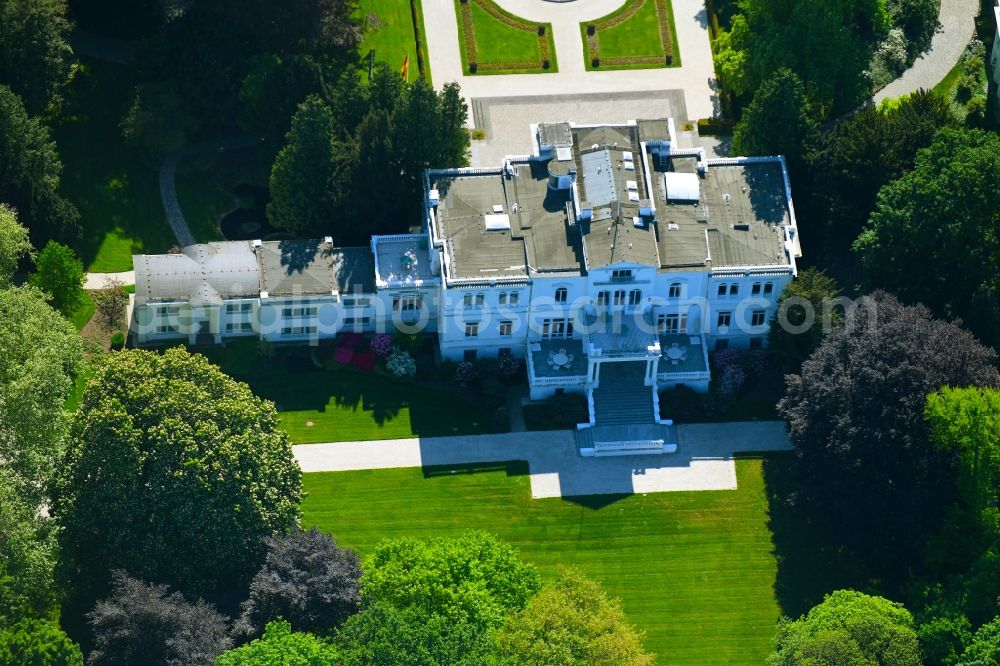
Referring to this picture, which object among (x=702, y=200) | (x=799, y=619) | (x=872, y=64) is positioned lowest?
(x=799, y=619)

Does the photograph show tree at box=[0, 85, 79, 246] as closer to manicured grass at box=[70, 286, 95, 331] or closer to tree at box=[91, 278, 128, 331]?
manicured grass at box=[70, 286, 95, 331]

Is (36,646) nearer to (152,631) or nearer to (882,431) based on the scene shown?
(152,631)

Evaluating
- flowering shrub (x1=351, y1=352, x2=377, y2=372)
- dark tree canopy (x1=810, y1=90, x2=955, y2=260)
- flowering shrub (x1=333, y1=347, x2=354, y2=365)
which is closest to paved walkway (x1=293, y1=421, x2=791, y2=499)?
flowering shrub (x1=351, y1=352, x2=377, y2=372)

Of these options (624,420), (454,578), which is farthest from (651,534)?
(454,578)

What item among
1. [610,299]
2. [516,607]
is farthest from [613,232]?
[516,607]

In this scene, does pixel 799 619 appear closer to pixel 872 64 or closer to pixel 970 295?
pixel 970 295

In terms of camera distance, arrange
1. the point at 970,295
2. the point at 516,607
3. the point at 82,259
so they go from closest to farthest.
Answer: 1. the point at 516,607
2. the point at 970,295
3. the point at 82,259

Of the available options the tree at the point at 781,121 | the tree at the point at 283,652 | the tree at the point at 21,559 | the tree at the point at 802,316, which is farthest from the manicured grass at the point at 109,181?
the tree at the point at 802,316
